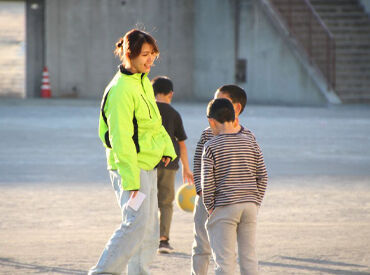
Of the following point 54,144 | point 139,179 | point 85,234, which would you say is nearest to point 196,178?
point 139,179

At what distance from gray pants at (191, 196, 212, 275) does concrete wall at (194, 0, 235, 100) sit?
73.4ft

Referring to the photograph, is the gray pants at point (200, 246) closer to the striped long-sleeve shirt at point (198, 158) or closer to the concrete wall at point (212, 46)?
the striped long-sleeve shirt at point (198, 158)

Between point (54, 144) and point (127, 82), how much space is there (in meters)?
9.57

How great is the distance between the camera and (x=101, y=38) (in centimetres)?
2989

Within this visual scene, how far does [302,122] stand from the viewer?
19.0 metres

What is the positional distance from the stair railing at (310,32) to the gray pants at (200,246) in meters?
18.9

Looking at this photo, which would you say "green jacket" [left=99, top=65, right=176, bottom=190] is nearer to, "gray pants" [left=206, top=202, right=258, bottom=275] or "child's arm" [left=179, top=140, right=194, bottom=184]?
"gray pants" [left=206, top=202, right=258, bottom=275]

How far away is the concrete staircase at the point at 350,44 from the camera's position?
24.8 metres

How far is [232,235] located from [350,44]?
2181 cm

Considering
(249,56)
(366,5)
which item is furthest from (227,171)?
(366,5)

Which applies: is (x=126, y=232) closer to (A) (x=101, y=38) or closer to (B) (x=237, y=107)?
(B) (x=237, y=107)

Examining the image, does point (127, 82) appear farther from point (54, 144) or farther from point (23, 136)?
point (23, 136)

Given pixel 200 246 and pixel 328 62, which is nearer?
pixel 200 246

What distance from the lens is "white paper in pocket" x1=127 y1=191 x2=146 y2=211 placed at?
5195 mm
